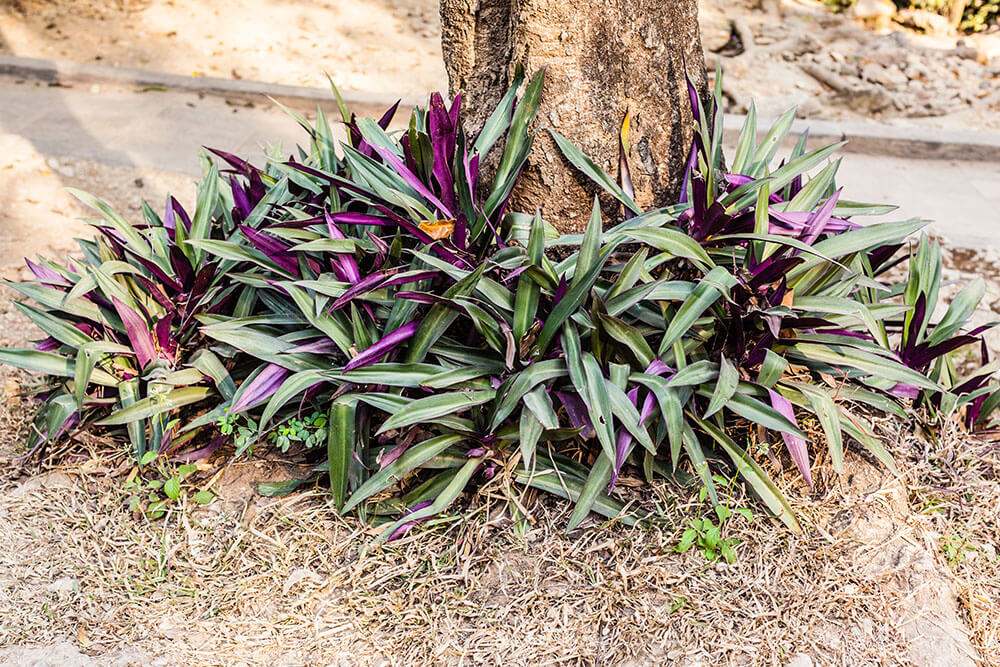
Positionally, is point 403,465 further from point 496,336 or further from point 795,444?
point 795,444

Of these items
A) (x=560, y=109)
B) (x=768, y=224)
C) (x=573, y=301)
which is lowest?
(x=573, y=301)

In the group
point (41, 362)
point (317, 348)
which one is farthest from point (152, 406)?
point (317, 348)

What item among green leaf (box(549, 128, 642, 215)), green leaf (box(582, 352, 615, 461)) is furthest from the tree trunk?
green leaf (box(582, 352, 615, 461))

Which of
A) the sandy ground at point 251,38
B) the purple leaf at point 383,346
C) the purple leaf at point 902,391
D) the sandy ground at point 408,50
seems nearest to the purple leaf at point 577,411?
the purple leaf at point 383,346

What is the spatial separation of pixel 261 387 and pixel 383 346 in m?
0.40

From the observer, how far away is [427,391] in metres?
2.26

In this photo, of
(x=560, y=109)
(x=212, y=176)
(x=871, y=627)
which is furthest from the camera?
(x=212, y=176)

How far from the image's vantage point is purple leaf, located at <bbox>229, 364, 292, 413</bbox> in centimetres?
229

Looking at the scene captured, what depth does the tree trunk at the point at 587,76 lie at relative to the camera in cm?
241

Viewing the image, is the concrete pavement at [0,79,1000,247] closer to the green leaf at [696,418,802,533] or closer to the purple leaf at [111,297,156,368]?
the purple leaf at [111,297,156,368]

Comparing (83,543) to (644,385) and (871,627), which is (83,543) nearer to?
(644,385)

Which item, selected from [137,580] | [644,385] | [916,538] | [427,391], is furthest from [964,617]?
[137,580]

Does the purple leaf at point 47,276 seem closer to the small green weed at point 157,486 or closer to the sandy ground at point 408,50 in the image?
the small green weed at point 157,486

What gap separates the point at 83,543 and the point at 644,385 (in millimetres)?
1714
